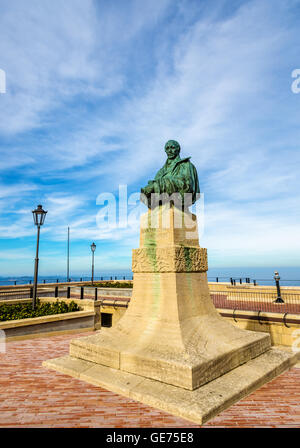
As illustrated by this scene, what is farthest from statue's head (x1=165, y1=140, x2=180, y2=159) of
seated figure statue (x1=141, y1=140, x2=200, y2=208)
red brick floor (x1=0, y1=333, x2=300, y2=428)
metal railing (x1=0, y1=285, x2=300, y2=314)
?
metal railing (x1=0, y1=285, x2=300, y2=314)

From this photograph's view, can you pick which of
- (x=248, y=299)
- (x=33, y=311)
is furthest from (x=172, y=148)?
(x=248, y=299)

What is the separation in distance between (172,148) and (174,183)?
131 cm

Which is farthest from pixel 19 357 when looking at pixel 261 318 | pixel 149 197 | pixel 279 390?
pixel 261 318

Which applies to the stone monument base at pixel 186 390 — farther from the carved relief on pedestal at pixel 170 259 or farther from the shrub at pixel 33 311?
the shrub at pixel 33 311

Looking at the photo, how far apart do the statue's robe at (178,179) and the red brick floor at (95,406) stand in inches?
183

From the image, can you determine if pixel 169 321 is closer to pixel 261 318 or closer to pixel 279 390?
pixel 279 390

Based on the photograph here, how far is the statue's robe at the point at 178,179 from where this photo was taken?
24.1ft

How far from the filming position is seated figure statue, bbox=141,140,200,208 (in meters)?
7.36

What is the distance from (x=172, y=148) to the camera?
8039 millimetres

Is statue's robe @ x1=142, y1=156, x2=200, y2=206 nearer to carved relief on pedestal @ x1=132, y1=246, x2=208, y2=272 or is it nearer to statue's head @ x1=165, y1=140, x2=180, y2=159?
statue's head @ x1=165, y1=140, x2=180, y2=159

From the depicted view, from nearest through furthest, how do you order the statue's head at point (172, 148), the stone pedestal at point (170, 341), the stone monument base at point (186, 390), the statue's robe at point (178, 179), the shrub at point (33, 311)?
the stone monument base at point (186, 390), the stone pedestal at point (170, 341), the statue's robe at point (178, 179), the statue's head at point (172, 148), the shrub at point (33, 311)

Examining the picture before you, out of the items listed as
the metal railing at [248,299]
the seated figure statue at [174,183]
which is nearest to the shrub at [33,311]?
the metal railing at [248,299]

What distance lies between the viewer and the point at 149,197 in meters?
7.71
